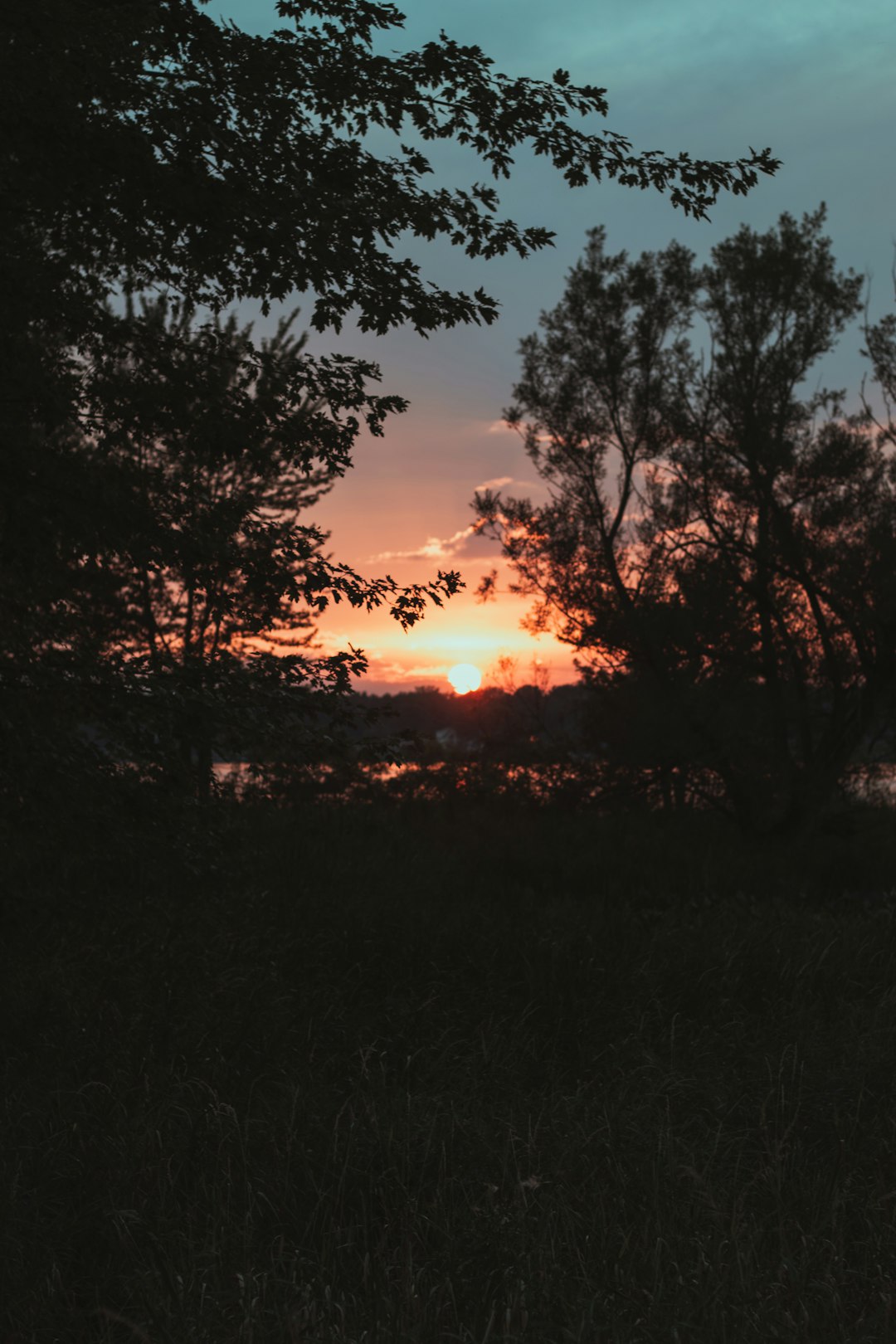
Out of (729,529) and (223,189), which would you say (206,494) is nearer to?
(223,189)

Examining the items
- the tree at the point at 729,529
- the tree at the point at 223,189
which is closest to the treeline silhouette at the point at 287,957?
the tree at the point at 223,189

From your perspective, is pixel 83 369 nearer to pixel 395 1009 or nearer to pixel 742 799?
pixel 395 1009

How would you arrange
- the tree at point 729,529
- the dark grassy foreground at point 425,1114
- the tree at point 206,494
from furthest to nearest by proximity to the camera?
the tree at point 729,529
the tree at point 206,494
the dark grassy foreground at point 425,1114

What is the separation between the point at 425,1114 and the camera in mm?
4559

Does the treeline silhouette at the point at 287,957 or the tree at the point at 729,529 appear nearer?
the treeline silhouette at the point at 287,957

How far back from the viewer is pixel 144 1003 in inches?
241

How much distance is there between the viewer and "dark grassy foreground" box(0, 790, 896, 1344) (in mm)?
3270

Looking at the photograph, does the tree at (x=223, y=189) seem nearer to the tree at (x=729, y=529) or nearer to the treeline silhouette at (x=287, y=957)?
the treeline silhouette at (x=287, y=957)

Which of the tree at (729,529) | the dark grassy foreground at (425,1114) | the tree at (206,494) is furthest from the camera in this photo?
the tree at (729,529)

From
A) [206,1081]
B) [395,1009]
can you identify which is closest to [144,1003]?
[206,1081]

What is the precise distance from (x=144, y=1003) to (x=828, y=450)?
12.2 m

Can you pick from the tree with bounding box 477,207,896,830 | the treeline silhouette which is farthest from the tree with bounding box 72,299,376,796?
the tree with bounding box 477,207,896,830

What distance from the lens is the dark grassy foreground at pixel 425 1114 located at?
3270mm

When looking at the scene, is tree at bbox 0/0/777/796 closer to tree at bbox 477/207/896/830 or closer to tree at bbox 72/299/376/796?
tree at bbox 72/299/376/796
